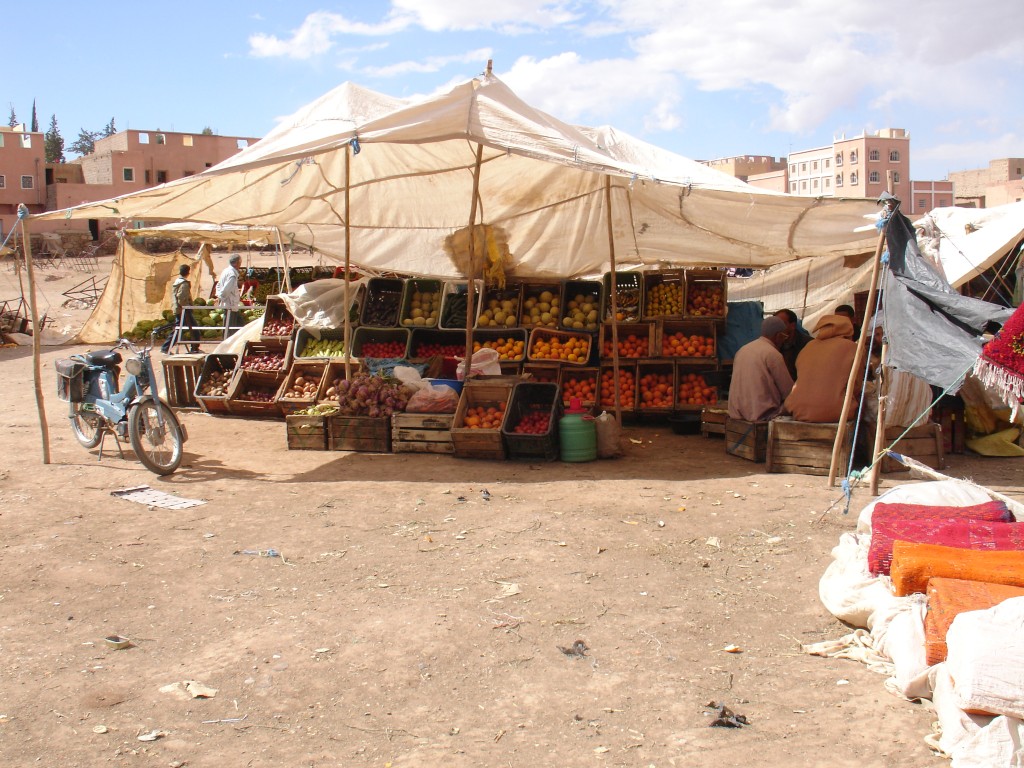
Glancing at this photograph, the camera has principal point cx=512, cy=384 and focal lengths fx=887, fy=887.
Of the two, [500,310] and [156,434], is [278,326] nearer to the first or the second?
[500,310]

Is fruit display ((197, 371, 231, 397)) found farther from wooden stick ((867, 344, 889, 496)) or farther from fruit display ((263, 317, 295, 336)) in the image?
wooden stick ((867, 344, 889, 496))

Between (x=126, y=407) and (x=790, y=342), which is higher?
(x=790, y=342)

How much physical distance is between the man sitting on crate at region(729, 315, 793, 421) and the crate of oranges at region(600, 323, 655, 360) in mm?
2024

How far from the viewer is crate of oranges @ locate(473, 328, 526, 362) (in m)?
10.8

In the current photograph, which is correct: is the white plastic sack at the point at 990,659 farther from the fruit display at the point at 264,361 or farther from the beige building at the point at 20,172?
the beige building at the point at 20,172

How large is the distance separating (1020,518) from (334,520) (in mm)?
4647

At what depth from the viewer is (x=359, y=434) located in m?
9.28

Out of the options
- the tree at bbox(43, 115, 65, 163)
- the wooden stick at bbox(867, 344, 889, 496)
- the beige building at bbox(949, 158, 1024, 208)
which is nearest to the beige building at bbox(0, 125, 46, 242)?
the tree at bbox(43, 115, 65, 163)

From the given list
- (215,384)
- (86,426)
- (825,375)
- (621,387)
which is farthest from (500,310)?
(86,426)

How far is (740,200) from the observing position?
29.2ft

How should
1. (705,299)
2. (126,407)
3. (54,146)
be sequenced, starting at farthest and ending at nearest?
(54,146), (705,299), (126,407)

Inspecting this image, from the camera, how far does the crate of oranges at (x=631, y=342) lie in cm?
1078

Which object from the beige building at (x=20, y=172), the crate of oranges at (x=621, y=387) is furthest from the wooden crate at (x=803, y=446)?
the beige building at (x=20, y=172)

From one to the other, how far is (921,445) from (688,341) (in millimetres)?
3365
